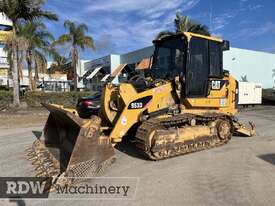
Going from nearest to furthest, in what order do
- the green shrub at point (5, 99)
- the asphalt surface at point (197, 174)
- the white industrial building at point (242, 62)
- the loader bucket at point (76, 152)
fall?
the asphalt surface at point (197, 174), the loader bucket at point (76, 152), the green shrub at point (5, 99), the white industrial building at point (242, 62)

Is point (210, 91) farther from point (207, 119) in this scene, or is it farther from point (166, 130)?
point (166, 130)

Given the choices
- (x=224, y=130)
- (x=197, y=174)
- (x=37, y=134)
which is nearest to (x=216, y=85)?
(x=224, y=130)

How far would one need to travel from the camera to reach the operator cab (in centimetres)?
838

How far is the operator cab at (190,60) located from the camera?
8.38 m

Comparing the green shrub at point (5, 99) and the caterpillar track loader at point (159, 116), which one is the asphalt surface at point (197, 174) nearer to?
the caterpillar track loader at point (159, 116)

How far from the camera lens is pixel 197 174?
6.46 meters

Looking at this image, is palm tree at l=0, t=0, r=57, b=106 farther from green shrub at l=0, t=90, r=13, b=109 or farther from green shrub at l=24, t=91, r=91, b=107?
green shrub at l=24, t=91, r=91, b=107

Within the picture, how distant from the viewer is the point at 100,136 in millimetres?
6262

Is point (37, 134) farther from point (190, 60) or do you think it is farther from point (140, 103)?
point (190, 60)

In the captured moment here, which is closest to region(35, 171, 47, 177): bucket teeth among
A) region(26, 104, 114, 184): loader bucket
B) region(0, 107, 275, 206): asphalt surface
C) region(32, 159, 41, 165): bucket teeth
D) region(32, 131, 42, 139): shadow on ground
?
region(26, 104, 114, 184): loader bucket

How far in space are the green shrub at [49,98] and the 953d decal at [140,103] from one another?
1559 cm

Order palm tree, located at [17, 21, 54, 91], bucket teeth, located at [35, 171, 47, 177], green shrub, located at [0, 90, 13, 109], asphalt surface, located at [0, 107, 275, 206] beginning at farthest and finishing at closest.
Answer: palm tree, located at [17, 21, 54, 91] < green shrub, located at [0, 90, 13, 109] < bucket teeth, located at [35, 171, 47, 177] < asphalt surface, located at [0, 107, 275, 206]

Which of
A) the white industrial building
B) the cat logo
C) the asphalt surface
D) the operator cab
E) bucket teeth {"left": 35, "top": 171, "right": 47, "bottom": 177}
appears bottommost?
the asphalt surface

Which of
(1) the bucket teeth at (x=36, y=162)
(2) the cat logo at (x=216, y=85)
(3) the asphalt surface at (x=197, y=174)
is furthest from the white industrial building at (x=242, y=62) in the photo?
(1) the bucket teeth at (x=36, y=162)
